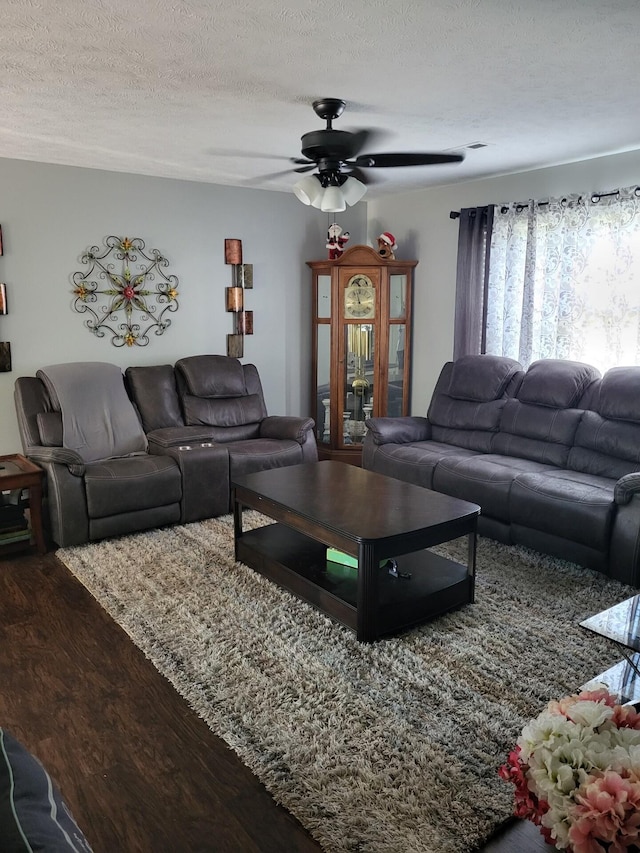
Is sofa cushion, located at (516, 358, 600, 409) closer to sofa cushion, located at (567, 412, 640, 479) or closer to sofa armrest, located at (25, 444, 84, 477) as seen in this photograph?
sofa cushion, located at (567, 412, 640, 479)

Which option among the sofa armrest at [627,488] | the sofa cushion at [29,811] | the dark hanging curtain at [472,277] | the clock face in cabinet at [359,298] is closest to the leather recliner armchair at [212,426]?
the clock face in cabinet at [359,298]

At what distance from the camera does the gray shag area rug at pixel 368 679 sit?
1923 millimetres

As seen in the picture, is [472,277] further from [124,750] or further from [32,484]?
[124,750]

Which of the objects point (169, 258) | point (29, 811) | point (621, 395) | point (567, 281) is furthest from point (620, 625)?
point (169, 258)

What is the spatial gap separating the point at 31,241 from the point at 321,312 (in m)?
2.42

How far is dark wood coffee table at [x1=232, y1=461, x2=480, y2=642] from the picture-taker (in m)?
2.79

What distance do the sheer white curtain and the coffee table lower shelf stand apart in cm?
213

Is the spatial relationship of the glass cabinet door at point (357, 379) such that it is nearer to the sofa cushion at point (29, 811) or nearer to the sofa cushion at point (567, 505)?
the sofa cushion at point (567, 505)

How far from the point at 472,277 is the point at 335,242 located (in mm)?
1209

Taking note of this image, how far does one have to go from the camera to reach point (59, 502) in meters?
3.78

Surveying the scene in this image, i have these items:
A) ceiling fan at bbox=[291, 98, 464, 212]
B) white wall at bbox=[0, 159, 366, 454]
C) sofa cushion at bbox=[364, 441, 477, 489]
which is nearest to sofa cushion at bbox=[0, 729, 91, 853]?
ceiling fan at bbox=[291, 98, 464, 212]

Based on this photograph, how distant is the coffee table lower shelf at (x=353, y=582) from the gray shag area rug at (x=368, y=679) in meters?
0.07

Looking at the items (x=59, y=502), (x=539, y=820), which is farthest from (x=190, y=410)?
(x=539, y=820)

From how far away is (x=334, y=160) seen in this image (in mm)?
3158
